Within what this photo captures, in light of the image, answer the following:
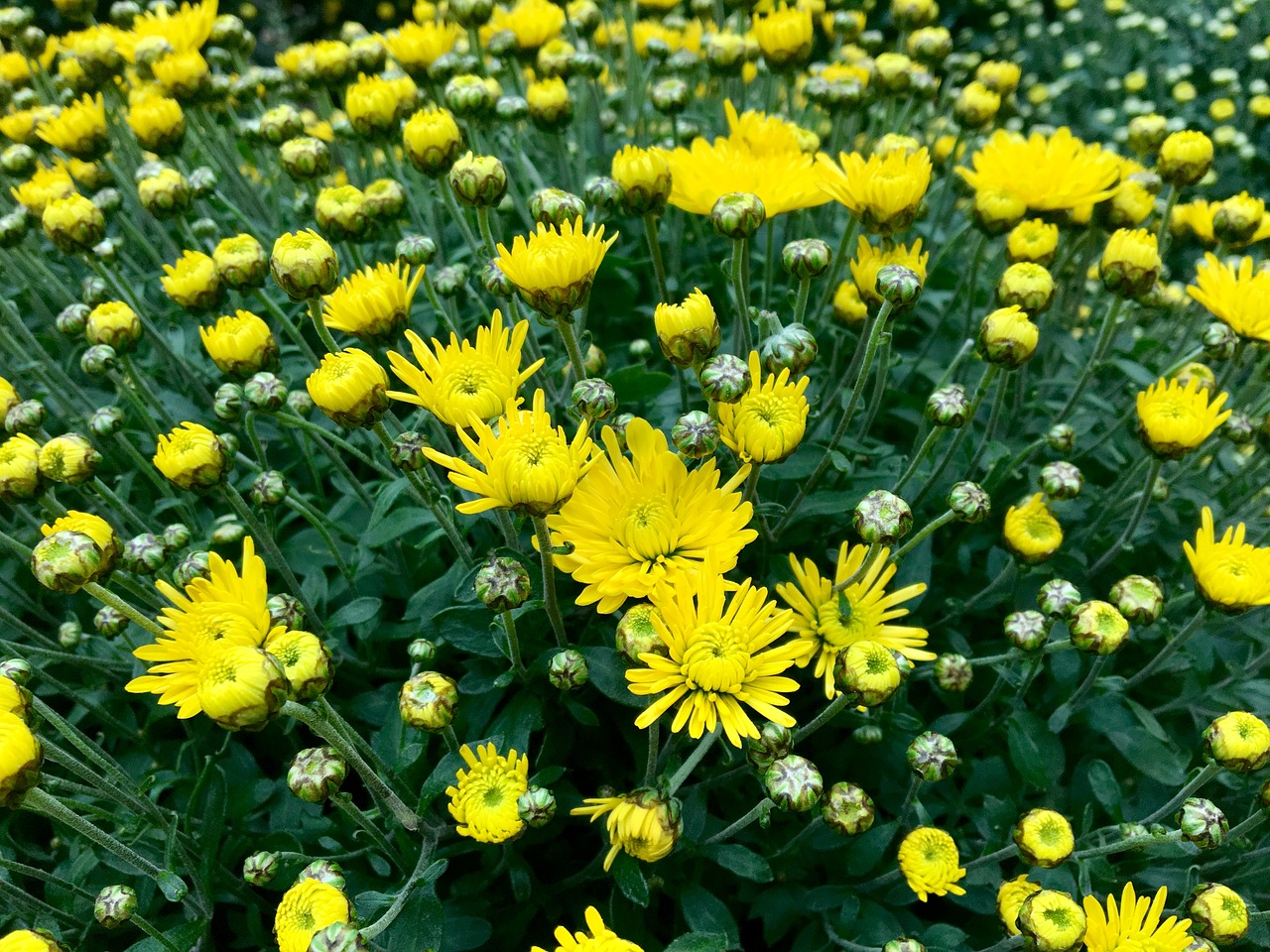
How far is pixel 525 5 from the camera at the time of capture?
124 inches

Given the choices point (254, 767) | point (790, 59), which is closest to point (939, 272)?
point (790, 59)

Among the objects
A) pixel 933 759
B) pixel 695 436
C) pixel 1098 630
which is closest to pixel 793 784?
pixel 933 759

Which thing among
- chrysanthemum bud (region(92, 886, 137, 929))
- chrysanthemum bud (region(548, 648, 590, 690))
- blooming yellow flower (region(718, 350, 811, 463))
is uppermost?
blooming yellow flower (region(718, 350, 811, 463))

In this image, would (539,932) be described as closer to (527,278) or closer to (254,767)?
(254,767)

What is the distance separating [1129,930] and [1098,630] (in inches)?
22.4

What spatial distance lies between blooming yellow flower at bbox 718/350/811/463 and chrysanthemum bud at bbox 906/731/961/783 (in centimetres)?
67

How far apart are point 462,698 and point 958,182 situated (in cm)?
273

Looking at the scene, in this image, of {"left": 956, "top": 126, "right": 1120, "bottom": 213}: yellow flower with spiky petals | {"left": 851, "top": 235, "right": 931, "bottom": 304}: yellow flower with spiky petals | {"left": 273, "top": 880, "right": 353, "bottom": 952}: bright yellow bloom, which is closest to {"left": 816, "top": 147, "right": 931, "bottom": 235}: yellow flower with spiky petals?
{"left": 851, "top": 235, "right": 931, "bottom": 304}: yellow flower with spiky petals

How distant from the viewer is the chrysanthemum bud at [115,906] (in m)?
1.64

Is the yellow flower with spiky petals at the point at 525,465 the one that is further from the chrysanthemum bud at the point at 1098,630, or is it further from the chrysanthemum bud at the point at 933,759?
the chrysanthemum bud at the point at 1098,630

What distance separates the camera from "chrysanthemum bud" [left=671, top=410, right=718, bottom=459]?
1.66 m

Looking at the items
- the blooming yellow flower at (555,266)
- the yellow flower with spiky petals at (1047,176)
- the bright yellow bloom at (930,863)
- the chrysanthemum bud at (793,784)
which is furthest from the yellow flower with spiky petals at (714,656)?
the yellow flower with spiky petals at (1047,176)

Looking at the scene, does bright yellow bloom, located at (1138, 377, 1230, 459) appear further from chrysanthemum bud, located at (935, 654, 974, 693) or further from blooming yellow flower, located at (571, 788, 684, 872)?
blooming yellow flower, located at (571, 788, 684, 872)

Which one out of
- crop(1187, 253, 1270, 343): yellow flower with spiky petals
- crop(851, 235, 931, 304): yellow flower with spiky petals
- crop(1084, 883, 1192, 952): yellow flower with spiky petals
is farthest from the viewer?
crop(1187, 253, 1270, 343): yellow flower with spiky petals
